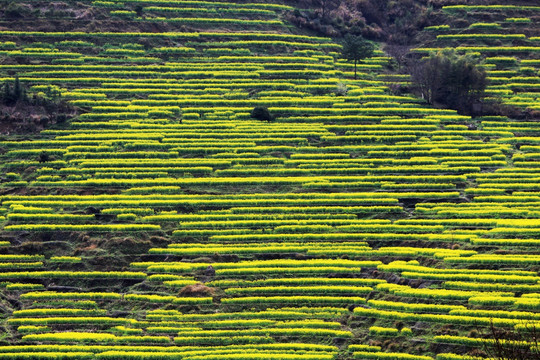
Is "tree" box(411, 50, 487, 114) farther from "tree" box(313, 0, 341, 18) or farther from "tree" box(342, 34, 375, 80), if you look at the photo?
"tree" box(313, 0, 341, 18)

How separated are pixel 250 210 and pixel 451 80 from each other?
34.1 metres

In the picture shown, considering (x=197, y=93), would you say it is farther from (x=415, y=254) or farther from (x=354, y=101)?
(x=415, y=254)

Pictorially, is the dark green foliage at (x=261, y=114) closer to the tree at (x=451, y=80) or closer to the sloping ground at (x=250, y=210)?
the sloping ground at (x=250, y=210)

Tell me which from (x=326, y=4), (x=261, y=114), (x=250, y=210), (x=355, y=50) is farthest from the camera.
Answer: (x=326, y=4)

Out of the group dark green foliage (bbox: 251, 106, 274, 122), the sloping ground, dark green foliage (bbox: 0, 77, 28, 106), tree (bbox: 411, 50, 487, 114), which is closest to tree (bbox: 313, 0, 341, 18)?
the sloping ground

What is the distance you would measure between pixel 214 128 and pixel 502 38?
153 ft

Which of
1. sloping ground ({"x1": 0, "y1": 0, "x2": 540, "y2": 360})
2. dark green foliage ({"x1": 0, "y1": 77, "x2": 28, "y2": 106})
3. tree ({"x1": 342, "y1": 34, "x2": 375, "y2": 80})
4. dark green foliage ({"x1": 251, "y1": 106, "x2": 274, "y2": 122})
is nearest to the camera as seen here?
sloping ground ({"x1": 0, "y1": 0, "x2": 540, "y2": 360})

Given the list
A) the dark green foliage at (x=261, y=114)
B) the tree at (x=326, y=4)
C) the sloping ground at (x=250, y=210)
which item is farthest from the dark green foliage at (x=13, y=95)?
the tree at (x=326, y=4)

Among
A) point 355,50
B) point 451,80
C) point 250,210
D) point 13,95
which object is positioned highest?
point 355,50

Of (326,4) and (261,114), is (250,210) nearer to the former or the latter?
(261,114)

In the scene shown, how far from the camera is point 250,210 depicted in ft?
225

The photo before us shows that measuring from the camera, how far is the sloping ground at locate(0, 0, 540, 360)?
5309cm

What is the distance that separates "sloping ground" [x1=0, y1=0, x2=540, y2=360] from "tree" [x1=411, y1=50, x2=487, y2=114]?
325 cm

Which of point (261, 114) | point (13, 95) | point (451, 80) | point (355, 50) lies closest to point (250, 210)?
point (261, 114)
